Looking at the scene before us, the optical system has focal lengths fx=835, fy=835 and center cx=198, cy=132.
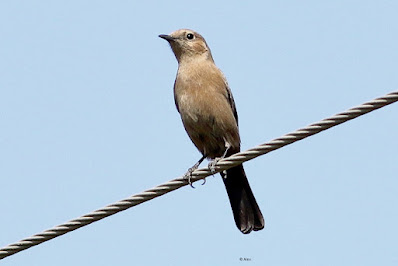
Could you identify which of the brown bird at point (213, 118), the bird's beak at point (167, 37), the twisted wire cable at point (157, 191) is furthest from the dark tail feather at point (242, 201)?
the twisted wire cable at point (157, 191)

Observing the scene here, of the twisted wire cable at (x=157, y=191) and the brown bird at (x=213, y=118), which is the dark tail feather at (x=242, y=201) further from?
the twisted wire cable at (x=157, y=191)

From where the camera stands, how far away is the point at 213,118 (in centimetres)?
978

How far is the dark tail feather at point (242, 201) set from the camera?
10.2 m

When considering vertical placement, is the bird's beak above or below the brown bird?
above

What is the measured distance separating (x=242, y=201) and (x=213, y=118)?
1204mm

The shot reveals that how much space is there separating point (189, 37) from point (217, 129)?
1.73m

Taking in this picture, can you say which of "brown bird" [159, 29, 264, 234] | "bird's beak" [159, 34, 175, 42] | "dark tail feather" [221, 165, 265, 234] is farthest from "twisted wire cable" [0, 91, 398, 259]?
"bird's beak" [159, 34, 175, 42]

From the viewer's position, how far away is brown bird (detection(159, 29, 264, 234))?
386 inches

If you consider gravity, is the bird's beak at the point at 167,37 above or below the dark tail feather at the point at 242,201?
above

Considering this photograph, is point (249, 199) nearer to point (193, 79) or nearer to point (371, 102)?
point (193, 79)

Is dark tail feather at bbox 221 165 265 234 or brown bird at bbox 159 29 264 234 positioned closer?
brown bird at bbox 159 29 264 234

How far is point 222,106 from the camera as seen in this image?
32.6 ft

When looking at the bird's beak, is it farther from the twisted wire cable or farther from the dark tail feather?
the twisted wire cable

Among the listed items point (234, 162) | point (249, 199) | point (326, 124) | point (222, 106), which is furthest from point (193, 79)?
point (326, 124)
